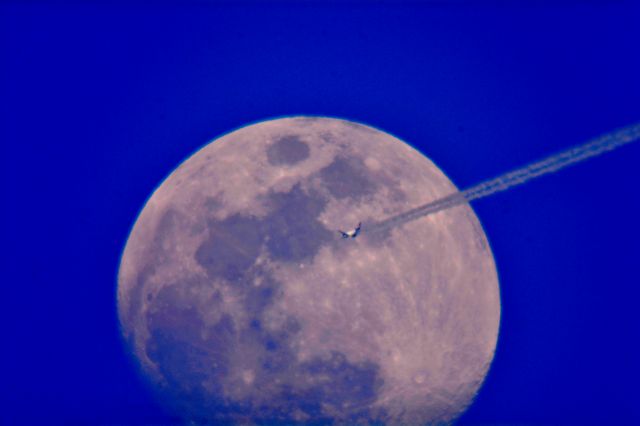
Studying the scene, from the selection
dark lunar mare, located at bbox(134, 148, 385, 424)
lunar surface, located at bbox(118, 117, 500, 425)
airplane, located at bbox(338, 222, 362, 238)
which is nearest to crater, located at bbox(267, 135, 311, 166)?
lunar surface, located at bbox(118, 117, 500, 425)

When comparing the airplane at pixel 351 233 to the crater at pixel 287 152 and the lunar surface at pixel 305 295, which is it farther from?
the crater at pixel 287 152

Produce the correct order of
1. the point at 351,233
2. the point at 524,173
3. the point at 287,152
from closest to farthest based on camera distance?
the point at 524,173, the point at 351,233, the point at 287,152

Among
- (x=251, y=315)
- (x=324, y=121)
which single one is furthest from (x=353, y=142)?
(x=251, y=315)

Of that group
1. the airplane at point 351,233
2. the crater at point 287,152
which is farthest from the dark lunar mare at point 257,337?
the crater at point 287,152

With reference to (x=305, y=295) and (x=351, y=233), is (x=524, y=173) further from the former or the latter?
(x=305, y=295)

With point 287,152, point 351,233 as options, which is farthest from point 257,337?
point 287,152

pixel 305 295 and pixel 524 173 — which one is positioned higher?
pixel 524 173

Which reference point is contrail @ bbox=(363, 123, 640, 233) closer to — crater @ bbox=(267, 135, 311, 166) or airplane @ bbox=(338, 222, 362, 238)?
airplane @ bbox=(338, 222, 362, 238)

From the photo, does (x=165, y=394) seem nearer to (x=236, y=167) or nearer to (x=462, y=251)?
(x=236, y=167)
